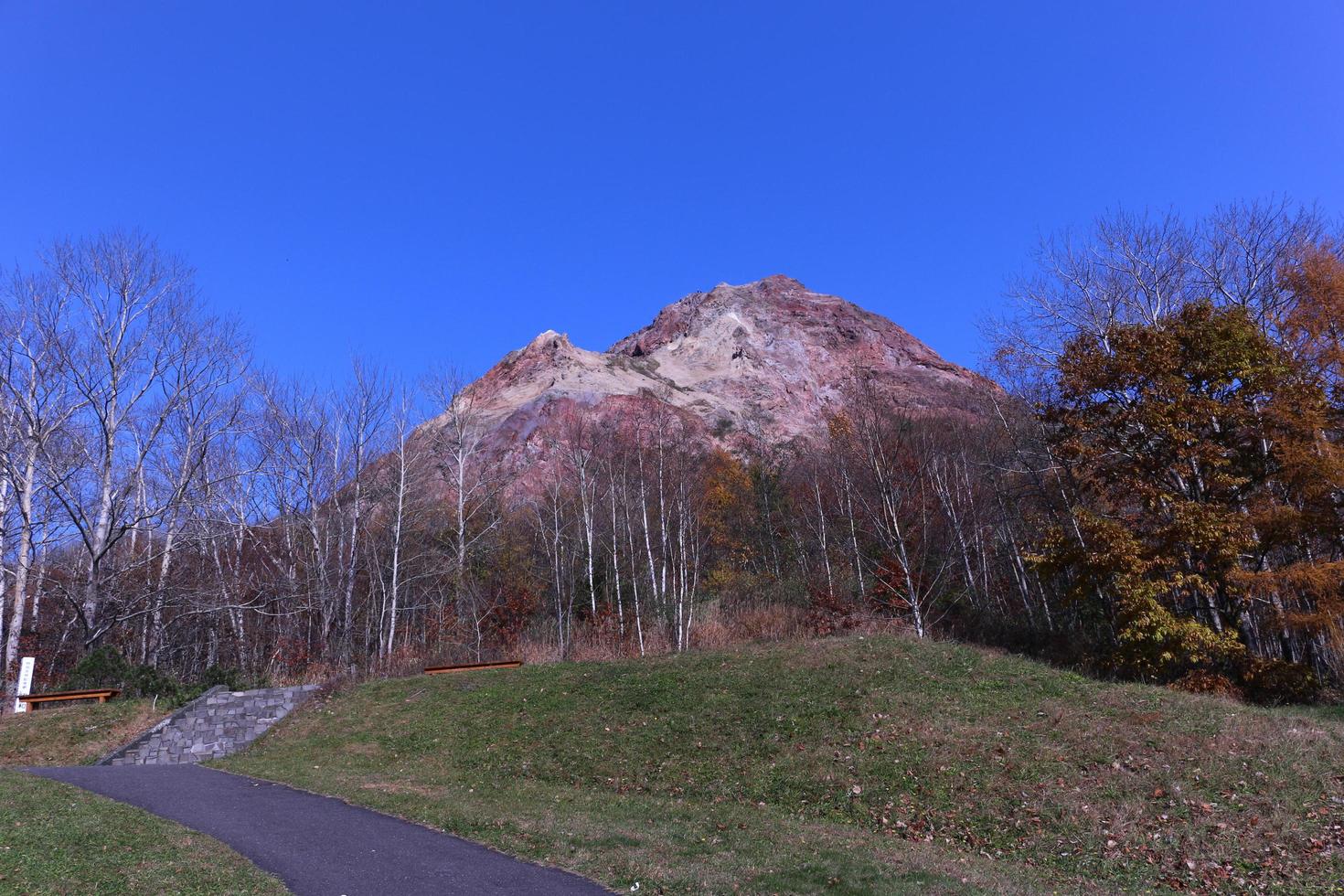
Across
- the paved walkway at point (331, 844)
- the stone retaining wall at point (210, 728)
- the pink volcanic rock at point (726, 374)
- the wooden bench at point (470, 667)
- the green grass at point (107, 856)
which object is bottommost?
the paved walkway at point (331, 844)

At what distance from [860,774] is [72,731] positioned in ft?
57.5

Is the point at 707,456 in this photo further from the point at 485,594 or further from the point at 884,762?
the point at 884,762

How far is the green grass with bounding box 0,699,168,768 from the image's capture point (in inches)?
654

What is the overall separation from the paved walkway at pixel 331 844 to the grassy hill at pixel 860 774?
0.52 metres

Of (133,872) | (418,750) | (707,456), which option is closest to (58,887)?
(133,872)

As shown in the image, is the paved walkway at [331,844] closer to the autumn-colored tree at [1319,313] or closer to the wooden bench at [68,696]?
the wooden bench at [68,696]

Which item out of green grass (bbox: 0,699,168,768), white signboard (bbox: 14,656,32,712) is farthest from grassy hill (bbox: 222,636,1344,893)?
white signboard (bbox: 14,656,32,712)

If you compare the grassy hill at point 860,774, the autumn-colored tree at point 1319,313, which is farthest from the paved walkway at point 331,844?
the autumn-colored tree at point 1319,313

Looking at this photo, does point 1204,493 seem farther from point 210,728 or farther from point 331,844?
point 210,728

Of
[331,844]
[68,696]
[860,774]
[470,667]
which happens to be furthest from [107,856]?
[68,696]

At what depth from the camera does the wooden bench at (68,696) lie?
61.6 ft

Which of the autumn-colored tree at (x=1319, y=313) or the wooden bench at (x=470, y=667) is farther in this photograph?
the wooden bench at (x=470, y=667)

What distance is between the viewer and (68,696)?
18.8 metres

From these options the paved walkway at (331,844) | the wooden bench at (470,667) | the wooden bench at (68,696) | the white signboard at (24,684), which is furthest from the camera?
the wooden bench at (470,667)
